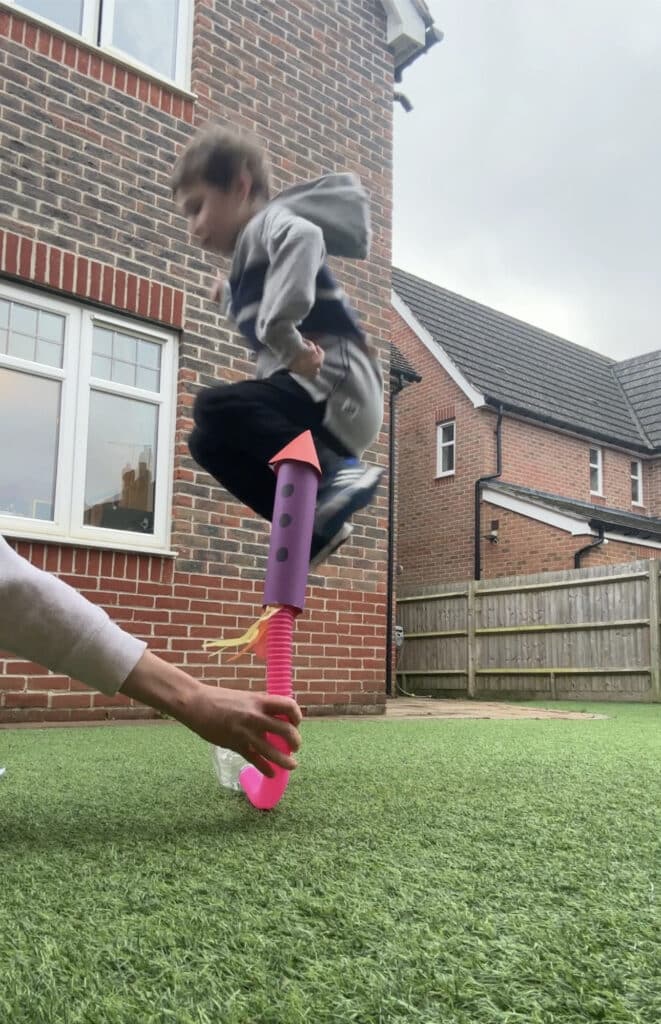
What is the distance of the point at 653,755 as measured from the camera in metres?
2.59

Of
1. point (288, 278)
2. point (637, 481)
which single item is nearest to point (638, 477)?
point (637, 481)

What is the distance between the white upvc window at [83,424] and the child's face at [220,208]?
2833 mm

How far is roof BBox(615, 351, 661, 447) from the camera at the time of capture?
17391 mm

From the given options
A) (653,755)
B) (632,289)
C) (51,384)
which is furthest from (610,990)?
(632,289)

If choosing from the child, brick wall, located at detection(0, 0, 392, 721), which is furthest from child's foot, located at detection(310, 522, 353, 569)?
brick wall, located at detection(0, 0, 392, 721)

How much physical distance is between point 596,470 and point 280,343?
49.9ft

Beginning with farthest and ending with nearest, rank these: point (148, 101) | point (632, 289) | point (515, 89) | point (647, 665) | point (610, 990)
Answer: point (632, 289), point (647, 665), point (148, 101), point (515, 89), point (610, 990)

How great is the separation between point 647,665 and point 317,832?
936cm

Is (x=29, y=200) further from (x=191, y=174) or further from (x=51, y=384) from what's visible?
(x=191, y=174)

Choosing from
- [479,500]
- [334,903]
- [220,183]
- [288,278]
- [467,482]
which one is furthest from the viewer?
[467,482]

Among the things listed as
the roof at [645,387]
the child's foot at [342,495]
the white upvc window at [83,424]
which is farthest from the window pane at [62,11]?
the roof at [645,387]

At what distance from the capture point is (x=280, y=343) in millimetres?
1804

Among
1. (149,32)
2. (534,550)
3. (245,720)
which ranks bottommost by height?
(245,720)

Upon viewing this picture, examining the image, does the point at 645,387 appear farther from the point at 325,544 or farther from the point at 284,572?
the point at 284,572
